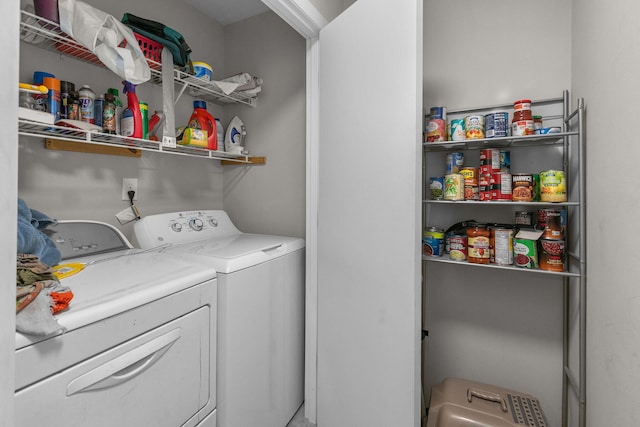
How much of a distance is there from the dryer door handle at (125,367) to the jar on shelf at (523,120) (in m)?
Result: 1.66

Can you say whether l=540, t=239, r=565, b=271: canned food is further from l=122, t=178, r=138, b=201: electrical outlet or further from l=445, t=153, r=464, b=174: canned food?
l=122, t=178, r=138, b=201: electrical outlet

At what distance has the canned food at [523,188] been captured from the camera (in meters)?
1.35

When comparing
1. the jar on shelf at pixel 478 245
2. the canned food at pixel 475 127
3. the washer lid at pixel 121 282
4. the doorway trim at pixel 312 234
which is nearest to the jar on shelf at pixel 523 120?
the canned food at pixel 475 127

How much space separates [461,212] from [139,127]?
5.79 feet

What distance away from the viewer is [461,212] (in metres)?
1.71

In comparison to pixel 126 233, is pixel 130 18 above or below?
above

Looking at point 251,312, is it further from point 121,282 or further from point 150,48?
point 150,48

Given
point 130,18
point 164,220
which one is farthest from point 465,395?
point 130,18

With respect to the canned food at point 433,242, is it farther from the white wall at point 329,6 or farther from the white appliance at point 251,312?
the white wall at point 329,6

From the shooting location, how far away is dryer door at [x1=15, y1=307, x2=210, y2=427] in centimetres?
74

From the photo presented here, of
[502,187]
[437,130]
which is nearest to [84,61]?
[437,130]

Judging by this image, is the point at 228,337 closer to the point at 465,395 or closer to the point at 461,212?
the point at 465,395

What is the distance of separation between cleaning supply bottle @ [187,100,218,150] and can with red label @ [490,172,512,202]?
158 cm

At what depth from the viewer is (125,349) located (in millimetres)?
894
